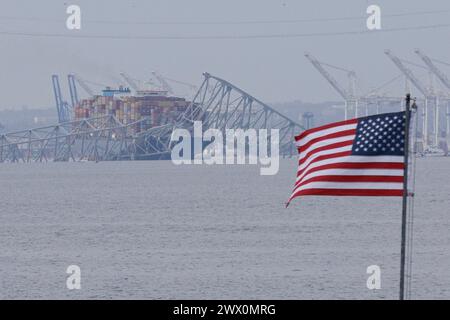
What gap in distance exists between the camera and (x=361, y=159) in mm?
14375

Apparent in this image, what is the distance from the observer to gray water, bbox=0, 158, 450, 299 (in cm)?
3123

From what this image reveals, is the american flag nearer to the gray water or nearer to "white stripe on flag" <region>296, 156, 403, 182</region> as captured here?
"white stripe on flag" <region>296, 156, 403, 182</region>

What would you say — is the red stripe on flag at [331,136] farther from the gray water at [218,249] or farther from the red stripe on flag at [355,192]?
the gray water at [218,249]

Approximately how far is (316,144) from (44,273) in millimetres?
21185

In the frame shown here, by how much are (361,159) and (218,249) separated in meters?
27.8

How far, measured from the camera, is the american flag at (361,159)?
46.9 ft

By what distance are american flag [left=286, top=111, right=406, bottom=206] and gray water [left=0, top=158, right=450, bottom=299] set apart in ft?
50.3
